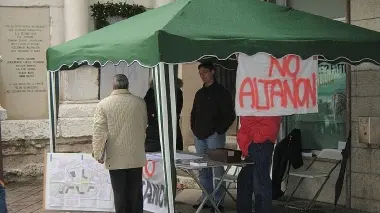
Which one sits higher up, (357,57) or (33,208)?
(357,57)

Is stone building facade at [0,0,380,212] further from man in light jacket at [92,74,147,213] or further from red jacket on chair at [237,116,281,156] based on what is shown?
man in light jacket at [92,74,147,213]

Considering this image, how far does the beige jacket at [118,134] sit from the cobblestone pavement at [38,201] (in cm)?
174

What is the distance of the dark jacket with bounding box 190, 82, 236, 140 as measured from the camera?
7754 mm

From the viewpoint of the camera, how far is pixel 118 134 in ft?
20.8

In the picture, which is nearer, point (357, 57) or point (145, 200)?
point (357, 57)

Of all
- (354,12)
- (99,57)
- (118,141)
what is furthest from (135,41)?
(354,12)

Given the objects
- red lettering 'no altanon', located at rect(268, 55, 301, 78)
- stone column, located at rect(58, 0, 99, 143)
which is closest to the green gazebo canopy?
red lettering 'no altanon', located at rect(268, 55, 301, 78)

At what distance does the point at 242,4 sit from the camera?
22.2 ft

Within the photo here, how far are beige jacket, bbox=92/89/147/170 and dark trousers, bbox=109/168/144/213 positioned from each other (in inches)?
5.3

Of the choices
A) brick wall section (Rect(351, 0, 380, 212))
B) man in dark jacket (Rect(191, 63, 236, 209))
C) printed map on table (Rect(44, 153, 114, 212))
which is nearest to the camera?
printed map on table (Rect(44, 153, 114, 212))

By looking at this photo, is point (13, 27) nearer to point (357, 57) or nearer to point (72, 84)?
point (72, 84)

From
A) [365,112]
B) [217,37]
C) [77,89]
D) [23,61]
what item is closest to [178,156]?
[217,37]

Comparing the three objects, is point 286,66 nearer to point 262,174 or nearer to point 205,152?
point 262,174

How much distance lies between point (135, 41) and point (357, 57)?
2173 mm
